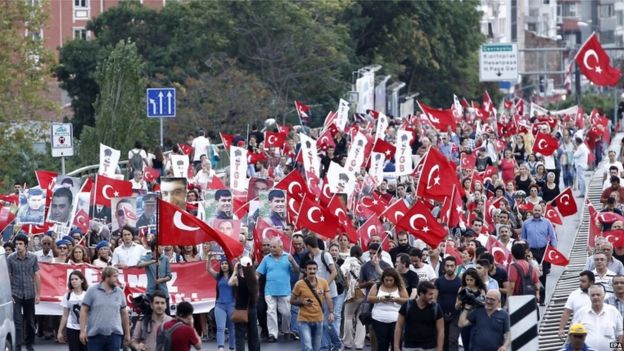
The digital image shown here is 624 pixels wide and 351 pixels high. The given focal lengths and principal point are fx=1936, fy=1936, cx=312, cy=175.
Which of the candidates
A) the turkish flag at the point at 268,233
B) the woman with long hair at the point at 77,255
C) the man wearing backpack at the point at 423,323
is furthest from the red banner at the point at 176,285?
the man wearing backpack at the point at 423,323

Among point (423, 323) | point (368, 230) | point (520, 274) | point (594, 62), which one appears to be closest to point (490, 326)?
point (423, 323)

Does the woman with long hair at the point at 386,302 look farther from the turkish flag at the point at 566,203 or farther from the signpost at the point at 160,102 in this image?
the signpost at the point at 160,102

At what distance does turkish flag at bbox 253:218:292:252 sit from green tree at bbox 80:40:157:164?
20.8m

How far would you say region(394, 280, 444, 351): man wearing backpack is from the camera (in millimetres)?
17562

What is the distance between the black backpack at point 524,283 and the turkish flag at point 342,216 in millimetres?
3212

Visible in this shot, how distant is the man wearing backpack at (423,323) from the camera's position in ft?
57.6

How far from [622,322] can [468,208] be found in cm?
1134

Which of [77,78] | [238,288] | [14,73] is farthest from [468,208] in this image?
[77,78]

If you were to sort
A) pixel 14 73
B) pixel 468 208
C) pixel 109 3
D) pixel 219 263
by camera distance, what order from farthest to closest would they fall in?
pixel 109 3, pixel 14 73, pixel 468 208, pixel 219 263

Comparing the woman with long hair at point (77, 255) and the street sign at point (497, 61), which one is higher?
the street sign at point (497, 61)

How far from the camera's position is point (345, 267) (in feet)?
74.2

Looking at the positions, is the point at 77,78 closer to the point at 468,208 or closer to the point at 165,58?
Result: the point at 165,58

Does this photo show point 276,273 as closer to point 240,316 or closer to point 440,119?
point 240,316

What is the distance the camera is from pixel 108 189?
26.7 m
